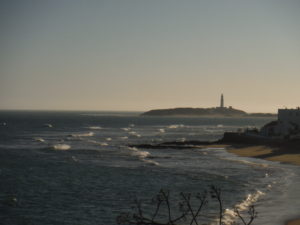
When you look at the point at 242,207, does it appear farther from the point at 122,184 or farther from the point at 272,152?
the point at 272,152

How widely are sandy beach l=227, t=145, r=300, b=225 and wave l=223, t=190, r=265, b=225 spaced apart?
18.7 meters

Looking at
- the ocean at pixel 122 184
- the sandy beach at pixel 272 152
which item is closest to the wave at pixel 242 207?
the ocean at pixel 122 184

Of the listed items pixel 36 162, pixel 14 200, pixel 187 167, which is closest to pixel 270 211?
pixel 14 200

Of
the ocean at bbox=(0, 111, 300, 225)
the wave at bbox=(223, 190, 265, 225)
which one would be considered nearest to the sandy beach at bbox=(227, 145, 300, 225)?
the ocean at bbox=(0, 111, 300, 225)

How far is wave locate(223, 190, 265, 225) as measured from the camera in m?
23.4

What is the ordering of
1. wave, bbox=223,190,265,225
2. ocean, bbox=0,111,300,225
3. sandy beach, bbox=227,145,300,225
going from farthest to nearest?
sandy beach, bbox=227,145,300,225
ocean, bbox=0,111,300,225
wave, bbox=223,190,265,225

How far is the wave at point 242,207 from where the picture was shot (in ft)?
76.7

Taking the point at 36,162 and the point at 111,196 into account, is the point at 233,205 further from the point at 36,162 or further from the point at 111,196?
the point at 36,162

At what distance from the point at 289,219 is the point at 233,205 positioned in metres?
4.03

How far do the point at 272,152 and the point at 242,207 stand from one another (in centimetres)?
3350

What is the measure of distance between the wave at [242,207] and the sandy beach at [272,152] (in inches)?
736

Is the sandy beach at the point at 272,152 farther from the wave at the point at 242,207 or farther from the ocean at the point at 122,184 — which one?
the wave at the point at 242,207

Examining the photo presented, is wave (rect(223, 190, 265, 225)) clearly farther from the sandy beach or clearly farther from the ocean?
the sandy beach

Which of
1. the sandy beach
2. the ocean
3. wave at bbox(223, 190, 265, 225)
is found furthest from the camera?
the sandy beach
